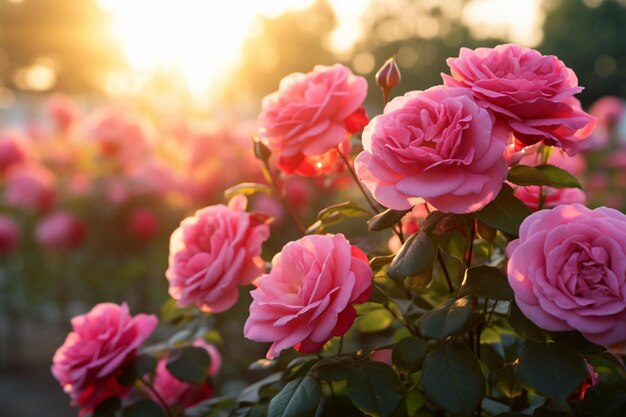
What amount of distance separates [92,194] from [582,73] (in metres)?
21.2

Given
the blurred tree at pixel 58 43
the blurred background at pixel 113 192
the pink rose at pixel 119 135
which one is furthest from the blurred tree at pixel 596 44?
the pink rose at pixel 119 135

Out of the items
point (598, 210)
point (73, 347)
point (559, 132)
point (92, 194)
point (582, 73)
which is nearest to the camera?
point (598, 210)

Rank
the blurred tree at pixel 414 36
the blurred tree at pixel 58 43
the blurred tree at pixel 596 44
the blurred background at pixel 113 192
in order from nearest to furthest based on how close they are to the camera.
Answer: the blurred background at pixel 113 192 < the blurred tree at pixel 58 43 < the blurred tree at pixel 414 36 < the blurred tree at pixel 596 44

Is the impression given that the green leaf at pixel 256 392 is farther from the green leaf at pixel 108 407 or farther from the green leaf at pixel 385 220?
the green leaf at pixel 385 220

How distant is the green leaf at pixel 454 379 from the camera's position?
2.50 feet

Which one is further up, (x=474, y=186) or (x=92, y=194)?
(x=92, y=194)

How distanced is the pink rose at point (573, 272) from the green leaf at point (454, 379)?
0.11m

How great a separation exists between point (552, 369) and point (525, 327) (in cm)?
5

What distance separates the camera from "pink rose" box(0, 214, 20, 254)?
3.54 metres

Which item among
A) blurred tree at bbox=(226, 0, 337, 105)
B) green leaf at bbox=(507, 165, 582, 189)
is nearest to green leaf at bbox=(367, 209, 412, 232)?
green leaf at bbox=(507, 165, 582, 189)

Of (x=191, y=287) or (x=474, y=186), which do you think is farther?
(x=191, y=287)

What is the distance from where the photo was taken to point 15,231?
143 inches

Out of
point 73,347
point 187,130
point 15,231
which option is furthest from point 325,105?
point 15,231

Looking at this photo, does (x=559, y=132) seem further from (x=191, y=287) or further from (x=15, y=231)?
(x=15, y=231)
